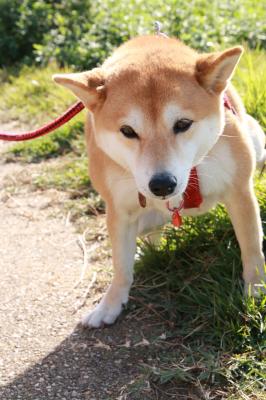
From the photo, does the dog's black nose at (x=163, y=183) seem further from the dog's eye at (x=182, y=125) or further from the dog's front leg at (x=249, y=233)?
the dog's front leg at (x=249, y=233)

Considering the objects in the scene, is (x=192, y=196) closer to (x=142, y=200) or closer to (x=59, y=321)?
(x=142, y=200)

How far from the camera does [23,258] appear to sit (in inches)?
154

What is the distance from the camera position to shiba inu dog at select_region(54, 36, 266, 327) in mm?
2611

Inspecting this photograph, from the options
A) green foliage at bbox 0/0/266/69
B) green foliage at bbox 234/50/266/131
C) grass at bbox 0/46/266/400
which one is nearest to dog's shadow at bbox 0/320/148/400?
grass at bbox 0/46/266/400

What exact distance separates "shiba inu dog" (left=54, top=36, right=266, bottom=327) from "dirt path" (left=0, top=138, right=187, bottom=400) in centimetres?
18

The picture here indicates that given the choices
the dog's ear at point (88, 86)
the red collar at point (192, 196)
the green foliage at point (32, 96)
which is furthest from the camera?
the green foliage at point (32, 96)

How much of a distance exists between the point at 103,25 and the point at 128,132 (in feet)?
13.1

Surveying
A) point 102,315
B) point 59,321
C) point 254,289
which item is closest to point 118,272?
point 102,315

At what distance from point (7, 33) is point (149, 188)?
202 inches

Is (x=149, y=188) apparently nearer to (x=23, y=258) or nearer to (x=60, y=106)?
(x=23, y=258)

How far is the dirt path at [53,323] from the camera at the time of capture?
9.32ft

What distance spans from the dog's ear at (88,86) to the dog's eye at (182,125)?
0.38 metres

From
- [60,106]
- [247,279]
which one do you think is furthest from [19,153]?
[247,279]

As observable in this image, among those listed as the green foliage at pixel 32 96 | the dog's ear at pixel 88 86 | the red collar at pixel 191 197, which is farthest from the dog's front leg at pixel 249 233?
the green foliage at pixel 32 96
